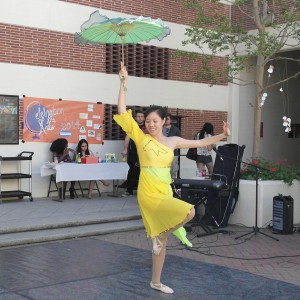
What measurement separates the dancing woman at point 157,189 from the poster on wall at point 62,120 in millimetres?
7359

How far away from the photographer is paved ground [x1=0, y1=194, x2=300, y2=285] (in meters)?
7.12

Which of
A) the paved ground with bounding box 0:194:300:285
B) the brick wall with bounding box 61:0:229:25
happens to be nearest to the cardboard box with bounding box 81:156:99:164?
the paved ground with bounding box 0:194:300:285

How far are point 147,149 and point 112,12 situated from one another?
935 centimetres

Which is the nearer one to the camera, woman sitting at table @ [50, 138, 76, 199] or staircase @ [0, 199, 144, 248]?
staircase @ [0, 199, 144, 248]

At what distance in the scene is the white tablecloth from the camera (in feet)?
38.3

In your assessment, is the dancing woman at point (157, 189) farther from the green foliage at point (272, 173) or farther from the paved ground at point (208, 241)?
the green foliage at point (272, 173)

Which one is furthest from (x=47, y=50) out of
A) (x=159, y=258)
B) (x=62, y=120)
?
(x=159, y=258)

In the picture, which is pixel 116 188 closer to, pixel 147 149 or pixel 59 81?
pixel 59 81

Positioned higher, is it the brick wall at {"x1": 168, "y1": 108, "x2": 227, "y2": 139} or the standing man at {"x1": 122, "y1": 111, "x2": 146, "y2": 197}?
the brick wall at {"x1": 168, "y1": 108, "x2": 227, "y2": 139}

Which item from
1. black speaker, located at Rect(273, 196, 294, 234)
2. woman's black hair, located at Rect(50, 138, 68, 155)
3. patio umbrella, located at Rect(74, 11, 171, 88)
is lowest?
black speaker, located at Rect(273, 196, 294, 234)

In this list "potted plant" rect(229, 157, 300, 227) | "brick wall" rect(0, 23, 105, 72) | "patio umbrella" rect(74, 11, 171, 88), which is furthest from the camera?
"brick wall" rect(0, 23, 105, 72)

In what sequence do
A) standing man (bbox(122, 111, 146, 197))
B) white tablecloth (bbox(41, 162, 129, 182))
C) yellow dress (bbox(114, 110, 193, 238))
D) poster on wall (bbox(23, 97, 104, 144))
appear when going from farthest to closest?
standing man (bbox(122, 111, 146, 197)) → poster on wall (bbox(23, 97, 104, 144)) → white tablecloth (bbox(41, 162, 129, 182)) → yellow dress (bbox(114, 110, 193, 238))

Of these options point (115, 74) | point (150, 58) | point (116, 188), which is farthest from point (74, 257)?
point (150, 58)

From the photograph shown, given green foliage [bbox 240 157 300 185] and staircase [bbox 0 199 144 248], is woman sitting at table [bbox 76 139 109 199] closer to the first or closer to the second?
staircase [bbox 0 199 144 248]
